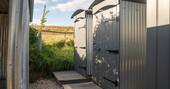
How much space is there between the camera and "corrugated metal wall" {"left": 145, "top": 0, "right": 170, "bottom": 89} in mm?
1616

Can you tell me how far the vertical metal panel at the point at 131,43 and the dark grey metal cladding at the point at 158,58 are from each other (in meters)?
3.34

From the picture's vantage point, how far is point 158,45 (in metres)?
1.69

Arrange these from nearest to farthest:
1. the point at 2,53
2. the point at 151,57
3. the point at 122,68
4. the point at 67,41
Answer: the point at 151,57
the point at 122,68
the point at 2,53
the point at 67,41

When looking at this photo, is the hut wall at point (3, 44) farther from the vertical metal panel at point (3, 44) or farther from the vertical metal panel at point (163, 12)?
the vertical metal panel at point (163, 12)

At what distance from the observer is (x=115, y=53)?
5312 millimetres

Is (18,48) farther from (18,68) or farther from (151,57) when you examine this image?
(151,57)

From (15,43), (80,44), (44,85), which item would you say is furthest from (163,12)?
(80,44)

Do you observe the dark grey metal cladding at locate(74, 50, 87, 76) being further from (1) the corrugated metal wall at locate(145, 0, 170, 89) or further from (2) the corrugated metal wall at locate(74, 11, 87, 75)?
(1) the corrugated metal wall at locate(145, 0, 170, 89)

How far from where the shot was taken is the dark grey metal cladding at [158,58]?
1.62 meters

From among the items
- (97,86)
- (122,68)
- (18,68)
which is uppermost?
(18,68)

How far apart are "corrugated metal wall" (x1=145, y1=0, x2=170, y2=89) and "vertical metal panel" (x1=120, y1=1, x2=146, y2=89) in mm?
3336

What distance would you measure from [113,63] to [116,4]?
1.51 m

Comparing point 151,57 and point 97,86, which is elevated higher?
point 151,57

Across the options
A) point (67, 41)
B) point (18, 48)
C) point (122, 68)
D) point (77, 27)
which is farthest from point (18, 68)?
point (67, 41)
